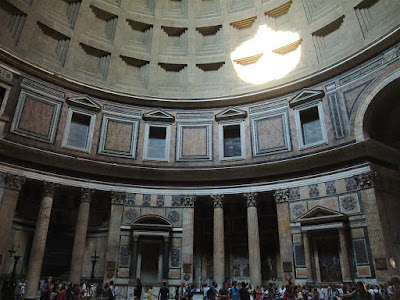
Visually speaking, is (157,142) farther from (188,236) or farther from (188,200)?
(188,236)

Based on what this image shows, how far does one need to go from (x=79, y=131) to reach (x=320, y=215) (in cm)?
1337

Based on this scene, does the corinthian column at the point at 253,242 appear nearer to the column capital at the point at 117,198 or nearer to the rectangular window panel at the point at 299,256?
the rectangular window panel at the point at 299,256

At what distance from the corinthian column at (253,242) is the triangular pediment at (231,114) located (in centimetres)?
476

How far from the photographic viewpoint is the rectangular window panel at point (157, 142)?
20047 millimetres

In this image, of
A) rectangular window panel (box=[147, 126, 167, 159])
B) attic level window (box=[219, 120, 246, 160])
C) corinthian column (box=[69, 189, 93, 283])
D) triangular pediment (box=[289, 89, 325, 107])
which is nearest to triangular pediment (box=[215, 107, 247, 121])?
attic level window (box=[219, 120, 246, 160])

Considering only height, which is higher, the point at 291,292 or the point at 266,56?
the point at 266,56

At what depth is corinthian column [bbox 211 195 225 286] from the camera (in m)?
16.9

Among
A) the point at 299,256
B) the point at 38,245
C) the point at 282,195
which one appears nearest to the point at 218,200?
the point at 282,195

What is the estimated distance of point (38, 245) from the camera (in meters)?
15.7

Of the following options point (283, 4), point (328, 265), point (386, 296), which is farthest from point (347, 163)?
point (283, 4)

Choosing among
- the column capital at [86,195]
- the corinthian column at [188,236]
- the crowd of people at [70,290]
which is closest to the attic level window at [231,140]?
the corinthian column at [188,236]

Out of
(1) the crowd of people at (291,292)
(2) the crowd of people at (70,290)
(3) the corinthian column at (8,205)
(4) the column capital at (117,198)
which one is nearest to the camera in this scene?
(1) the crowd of people at (291,292)

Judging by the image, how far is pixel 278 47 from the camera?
20359mm

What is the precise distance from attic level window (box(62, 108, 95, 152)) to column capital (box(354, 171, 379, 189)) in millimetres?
13682
